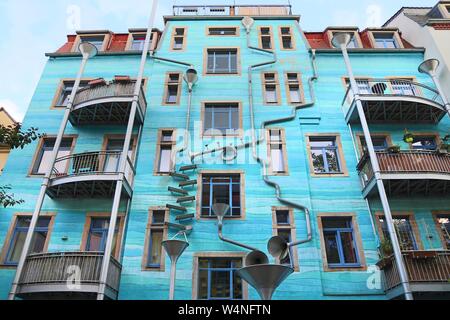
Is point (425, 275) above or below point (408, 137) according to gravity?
below

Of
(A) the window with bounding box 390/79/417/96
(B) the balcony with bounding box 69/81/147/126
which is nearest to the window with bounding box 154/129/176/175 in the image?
(B) the balcony with bounding box 69/81/147/126

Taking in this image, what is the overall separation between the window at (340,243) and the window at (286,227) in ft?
3.95

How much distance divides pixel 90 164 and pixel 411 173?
12.6m

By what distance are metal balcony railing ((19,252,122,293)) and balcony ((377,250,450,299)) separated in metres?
9.27

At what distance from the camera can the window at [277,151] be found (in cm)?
1483

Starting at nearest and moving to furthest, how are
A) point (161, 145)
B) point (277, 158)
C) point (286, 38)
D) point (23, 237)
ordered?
point (23, 237) → point (277, 158) → point (161, 145) → point (286, 38)

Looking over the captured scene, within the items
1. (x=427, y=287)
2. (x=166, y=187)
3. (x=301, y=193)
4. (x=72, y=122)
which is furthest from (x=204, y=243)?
(x=72, y=122)

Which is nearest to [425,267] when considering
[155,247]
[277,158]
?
[277,158]

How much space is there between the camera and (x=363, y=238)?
13.0 metres

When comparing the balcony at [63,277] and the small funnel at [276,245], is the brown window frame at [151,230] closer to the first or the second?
the balcony at [63,277]

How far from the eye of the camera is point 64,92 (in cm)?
1770

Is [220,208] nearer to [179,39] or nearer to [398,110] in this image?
[398,110]

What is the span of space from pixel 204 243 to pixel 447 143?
11329 millimetres
